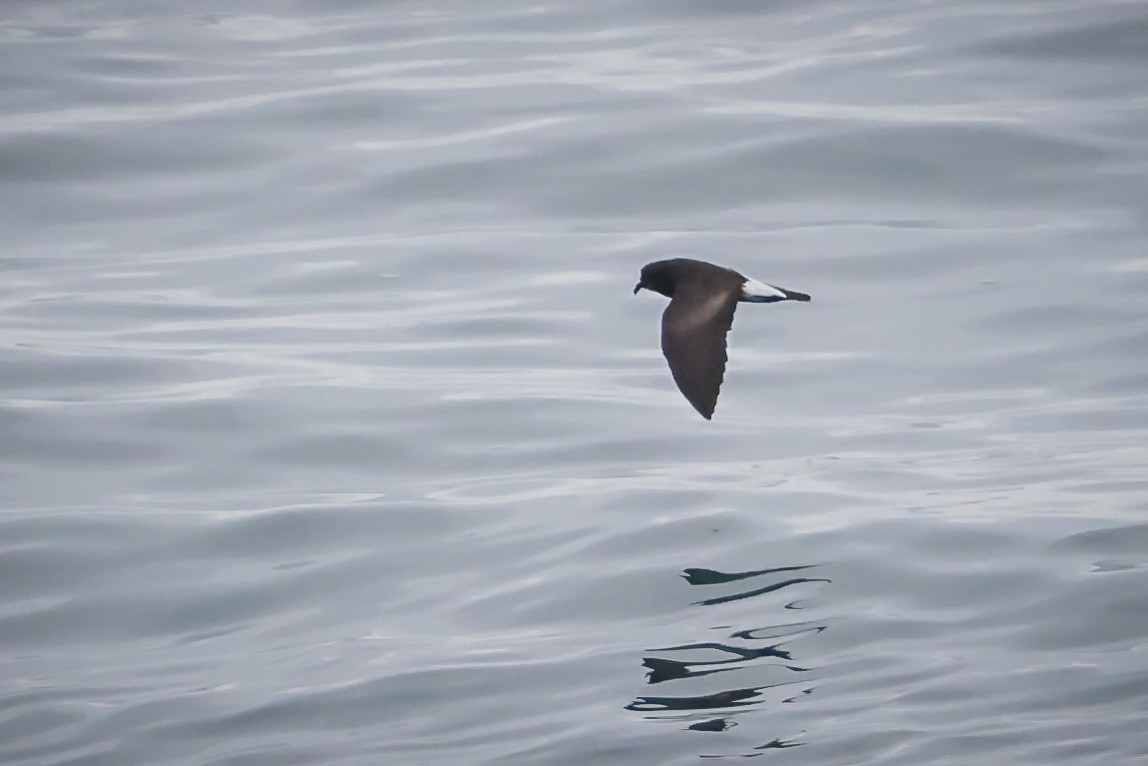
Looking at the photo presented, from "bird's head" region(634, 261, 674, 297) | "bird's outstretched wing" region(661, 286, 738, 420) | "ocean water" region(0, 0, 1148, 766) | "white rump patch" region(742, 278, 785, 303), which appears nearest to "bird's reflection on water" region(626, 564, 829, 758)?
"ocean water" region(0, 0, 1148, 766)

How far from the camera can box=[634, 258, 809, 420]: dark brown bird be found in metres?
Result: 6.95

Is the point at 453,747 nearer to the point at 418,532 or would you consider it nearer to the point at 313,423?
the point at 418,532

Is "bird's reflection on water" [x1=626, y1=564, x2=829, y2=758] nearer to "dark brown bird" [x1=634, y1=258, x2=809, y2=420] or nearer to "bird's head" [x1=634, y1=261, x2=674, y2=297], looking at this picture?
"dark brown bird" [x1=634, y1=258, x2=809, y2=420]

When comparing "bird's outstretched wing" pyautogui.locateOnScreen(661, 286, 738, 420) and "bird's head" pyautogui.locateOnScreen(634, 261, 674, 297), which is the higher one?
"bird's head" pyautogui.locateOnScreen(634, 261, 674, 297)

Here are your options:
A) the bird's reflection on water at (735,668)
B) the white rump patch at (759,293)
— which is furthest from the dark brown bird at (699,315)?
the bird's reflection on water at (735,668)

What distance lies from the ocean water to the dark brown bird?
0.94m

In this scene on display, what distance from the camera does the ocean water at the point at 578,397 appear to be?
21.5 ft

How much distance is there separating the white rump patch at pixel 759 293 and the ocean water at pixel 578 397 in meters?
1.06

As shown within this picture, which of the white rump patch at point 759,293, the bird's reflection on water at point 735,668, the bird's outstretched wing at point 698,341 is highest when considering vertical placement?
the white rump patch at point 759,293

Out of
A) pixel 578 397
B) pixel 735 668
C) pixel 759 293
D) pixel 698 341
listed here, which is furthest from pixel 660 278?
pixel 578 397

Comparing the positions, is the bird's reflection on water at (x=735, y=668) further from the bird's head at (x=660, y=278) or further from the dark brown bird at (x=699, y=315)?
the bird's head at (x=660, y=278)

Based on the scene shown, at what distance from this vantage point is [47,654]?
24.9ft

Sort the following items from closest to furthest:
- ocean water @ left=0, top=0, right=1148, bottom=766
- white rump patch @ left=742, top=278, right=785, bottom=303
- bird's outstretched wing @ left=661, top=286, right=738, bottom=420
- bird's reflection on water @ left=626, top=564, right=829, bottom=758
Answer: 1. bird's reflection on water @ left=626, top=564, right=829, bottom=758
2. ocean water @ left=0, top=0, right=1148, bottom=766
3. bird's outstretched wing @ left=661, top=286, right=738, bottom=420
4. white rump patch @ left=742, top=278, right=785, bottom=303

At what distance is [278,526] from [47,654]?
4.93 ft
